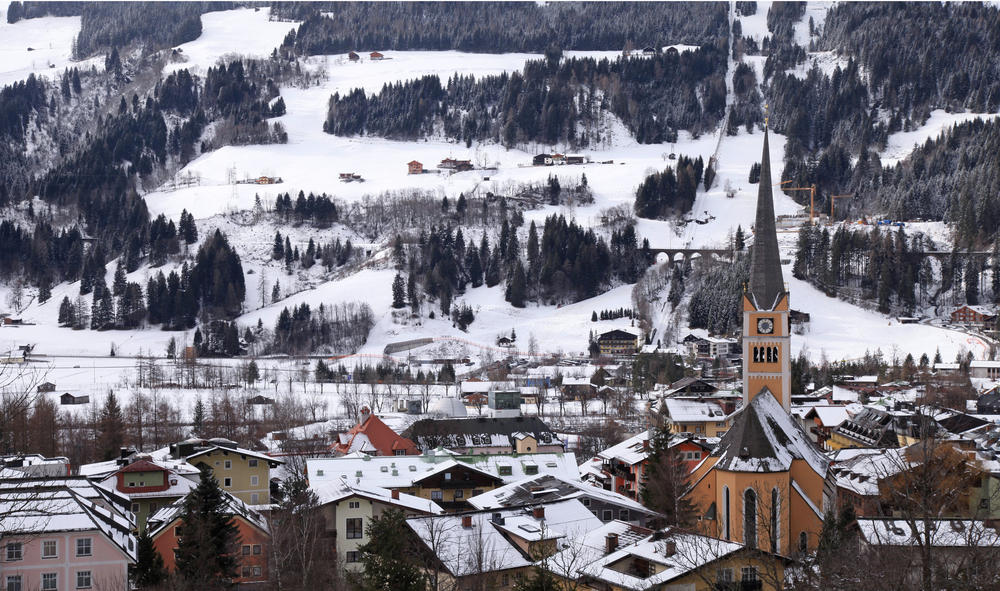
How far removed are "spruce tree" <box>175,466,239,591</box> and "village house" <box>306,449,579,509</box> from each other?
38.3 feet

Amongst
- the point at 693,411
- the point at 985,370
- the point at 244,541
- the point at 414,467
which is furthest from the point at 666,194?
the point at 244,541

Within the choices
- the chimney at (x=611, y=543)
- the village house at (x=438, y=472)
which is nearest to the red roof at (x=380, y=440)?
the village house at (x=438, y=472)

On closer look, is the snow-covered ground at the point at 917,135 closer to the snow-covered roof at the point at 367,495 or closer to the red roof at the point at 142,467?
the snow-covered roof at the point at 367,495

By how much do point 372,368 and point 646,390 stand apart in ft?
92.3

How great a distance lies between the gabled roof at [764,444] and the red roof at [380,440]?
25144 millimetres

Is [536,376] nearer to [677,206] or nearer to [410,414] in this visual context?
[410,414]

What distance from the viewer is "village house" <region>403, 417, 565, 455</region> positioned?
68000 mm

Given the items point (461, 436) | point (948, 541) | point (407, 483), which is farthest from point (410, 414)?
point (948, 541)

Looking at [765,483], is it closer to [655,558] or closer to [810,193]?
[655,558]

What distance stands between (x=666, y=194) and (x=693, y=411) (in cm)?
9252

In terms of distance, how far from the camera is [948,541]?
29.5 meters

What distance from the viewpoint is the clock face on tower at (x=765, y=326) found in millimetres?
50875

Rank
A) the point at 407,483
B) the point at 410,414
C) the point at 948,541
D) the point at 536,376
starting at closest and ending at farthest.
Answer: the point at 948,541 → the point at 407,483 → the point at 410,414 → the point at 536,376

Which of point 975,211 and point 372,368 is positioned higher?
point 975,211
